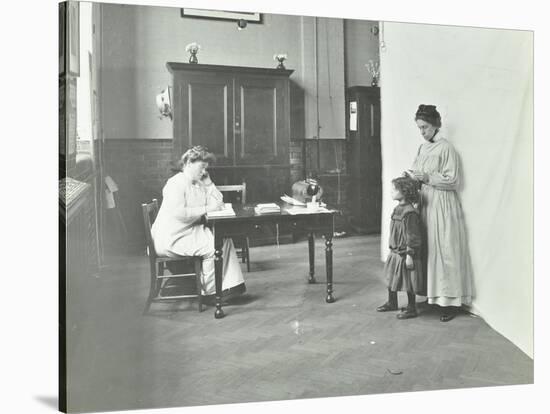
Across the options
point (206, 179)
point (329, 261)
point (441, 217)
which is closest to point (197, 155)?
point (206, 179)

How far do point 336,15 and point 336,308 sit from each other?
1.75m

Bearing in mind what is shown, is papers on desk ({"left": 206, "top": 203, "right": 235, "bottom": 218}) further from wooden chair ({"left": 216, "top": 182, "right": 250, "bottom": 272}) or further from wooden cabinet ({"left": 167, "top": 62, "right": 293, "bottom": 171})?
wooden cabinet ({"left": 167, "top": 62, "right": 293, "bottom": 171})

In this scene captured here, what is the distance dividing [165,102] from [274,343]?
1.50 m

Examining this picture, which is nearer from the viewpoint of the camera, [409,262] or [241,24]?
[241,24]

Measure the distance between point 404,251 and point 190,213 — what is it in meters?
1.33

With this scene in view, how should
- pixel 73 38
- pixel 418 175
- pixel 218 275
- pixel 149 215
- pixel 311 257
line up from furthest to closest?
pixel 418 175 → pixel 311 257 → pixel 218 275 → pixel 149 215 → pixel 73 38

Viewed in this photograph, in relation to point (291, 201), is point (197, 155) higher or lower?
higher

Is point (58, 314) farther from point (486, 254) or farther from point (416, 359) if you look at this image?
point (486, 254)

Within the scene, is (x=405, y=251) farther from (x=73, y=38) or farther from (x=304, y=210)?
(x=73, y=38)

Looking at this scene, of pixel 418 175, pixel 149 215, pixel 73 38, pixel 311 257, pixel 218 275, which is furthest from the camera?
pixel 418 175

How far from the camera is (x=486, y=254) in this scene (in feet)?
13.2

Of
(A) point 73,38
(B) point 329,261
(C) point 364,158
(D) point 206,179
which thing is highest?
(A) point 73,38

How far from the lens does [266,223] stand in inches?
144

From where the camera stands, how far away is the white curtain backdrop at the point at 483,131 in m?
3.86
